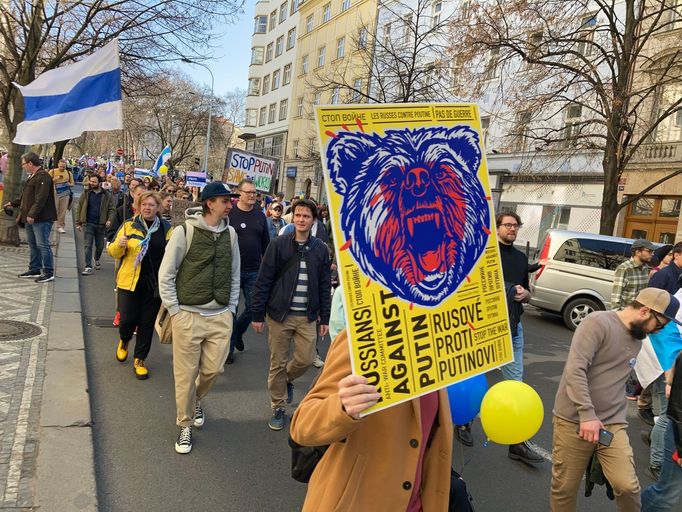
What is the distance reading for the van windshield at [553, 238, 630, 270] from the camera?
10172mm

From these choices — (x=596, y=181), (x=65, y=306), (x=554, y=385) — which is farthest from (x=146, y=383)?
(x=596, y=181)

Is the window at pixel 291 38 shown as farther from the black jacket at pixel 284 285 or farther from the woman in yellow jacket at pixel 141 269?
the black jacket at pixel 284 285

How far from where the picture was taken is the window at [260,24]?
50.5 meters

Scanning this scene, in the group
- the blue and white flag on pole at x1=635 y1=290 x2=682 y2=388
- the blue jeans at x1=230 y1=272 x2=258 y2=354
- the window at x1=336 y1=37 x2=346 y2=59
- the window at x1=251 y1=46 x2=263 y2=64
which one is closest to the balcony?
the blue and white flag on pole at x1=635 y1=290 x2=682 y2=388

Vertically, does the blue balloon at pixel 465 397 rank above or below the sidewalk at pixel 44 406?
above

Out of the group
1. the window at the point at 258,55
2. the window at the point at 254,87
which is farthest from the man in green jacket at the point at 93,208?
the window at the point at 258,55

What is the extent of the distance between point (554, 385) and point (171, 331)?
4739 mm

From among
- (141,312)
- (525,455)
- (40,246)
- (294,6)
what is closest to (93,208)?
(40,246)

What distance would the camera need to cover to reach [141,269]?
16.9ft

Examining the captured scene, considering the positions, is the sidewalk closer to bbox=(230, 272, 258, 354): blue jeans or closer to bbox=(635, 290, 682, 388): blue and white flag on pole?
bbox=(230, 272, 258, 354): blue jeans

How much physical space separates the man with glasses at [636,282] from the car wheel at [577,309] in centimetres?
417

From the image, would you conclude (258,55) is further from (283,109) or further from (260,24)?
(283,109)

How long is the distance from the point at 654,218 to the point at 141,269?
743 inches

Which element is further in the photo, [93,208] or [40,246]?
[93,208]
